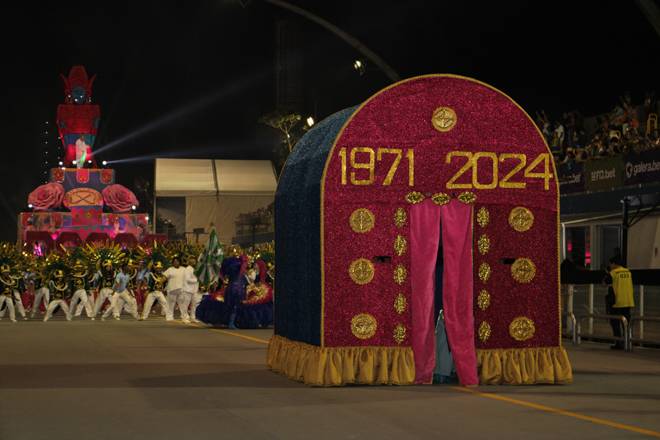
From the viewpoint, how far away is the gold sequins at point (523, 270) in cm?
1015

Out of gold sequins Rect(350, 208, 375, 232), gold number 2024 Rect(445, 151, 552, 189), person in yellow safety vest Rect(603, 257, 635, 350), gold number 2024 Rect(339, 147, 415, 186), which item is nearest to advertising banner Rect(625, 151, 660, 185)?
person in yellow safety vest Rect(603, 257, 635, 350)

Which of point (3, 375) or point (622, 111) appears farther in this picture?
point (622, 111)

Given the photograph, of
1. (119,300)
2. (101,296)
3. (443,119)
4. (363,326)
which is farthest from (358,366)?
(101,296)

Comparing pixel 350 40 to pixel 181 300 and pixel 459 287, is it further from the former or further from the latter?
pixel 181 300

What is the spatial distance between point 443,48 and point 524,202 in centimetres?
1779

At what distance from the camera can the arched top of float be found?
9.84 m

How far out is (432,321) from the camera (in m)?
9.94

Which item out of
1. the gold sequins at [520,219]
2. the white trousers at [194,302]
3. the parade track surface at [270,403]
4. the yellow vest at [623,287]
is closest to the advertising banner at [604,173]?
the yellow vest at [623,287]

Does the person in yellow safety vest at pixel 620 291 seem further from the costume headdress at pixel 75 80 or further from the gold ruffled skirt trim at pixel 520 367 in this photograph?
the costume headdress at pixel 75 80

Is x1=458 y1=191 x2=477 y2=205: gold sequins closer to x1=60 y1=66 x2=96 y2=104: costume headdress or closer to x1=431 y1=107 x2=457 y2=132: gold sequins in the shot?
x1=431 y1=107 x2=457 y2=132: gold sequins

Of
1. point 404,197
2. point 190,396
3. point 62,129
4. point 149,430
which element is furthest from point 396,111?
point 62,129

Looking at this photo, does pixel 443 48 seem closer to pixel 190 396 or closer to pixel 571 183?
pixel 571 183

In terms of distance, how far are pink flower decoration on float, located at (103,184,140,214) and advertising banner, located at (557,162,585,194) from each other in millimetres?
23936

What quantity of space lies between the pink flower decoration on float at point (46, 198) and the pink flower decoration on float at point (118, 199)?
239 cm
